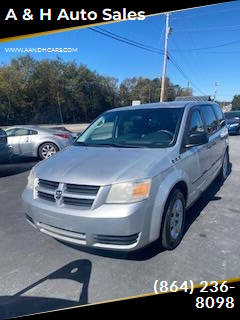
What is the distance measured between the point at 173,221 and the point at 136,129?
1.45 m

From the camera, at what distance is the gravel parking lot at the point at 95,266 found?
7.98 feet

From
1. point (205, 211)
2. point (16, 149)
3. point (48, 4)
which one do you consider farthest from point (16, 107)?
point (205, 211)

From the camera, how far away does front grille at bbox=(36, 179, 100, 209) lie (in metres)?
2.56

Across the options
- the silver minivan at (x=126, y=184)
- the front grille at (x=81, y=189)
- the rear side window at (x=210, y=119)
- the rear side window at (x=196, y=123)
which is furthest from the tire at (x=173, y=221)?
the rear side window at (x=210, y=119)

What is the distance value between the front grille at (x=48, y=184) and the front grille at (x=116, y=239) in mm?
703

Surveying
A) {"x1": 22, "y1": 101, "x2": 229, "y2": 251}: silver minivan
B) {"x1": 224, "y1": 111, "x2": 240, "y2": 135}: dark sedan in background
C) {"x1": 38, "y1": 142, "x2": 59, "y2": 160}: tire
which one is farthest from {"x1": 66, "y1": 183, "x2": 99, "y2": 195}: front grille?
{"x1": 224, "y1": 111, "x2": 240, "y2": 135}: dark sedan in background

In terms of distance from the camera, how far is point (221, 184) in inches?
225

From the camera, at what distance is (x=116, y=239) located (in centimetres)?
255

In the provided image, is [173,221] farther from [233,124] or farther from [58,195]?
[233,124]

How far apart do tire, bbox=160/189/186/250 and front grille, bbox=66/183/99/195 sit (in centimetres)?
84

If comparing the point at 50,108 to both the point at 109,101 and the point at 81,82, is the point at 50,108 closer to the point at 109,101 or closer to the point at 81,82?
the point at 81,82

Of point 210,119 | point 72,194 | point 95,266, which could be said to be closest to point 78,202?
point 72,194

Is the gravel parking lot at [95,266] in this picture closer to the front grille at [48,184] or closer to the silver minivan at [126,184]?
the silver minivan at [126,184]

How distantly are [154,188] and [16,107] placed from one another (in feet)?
133
